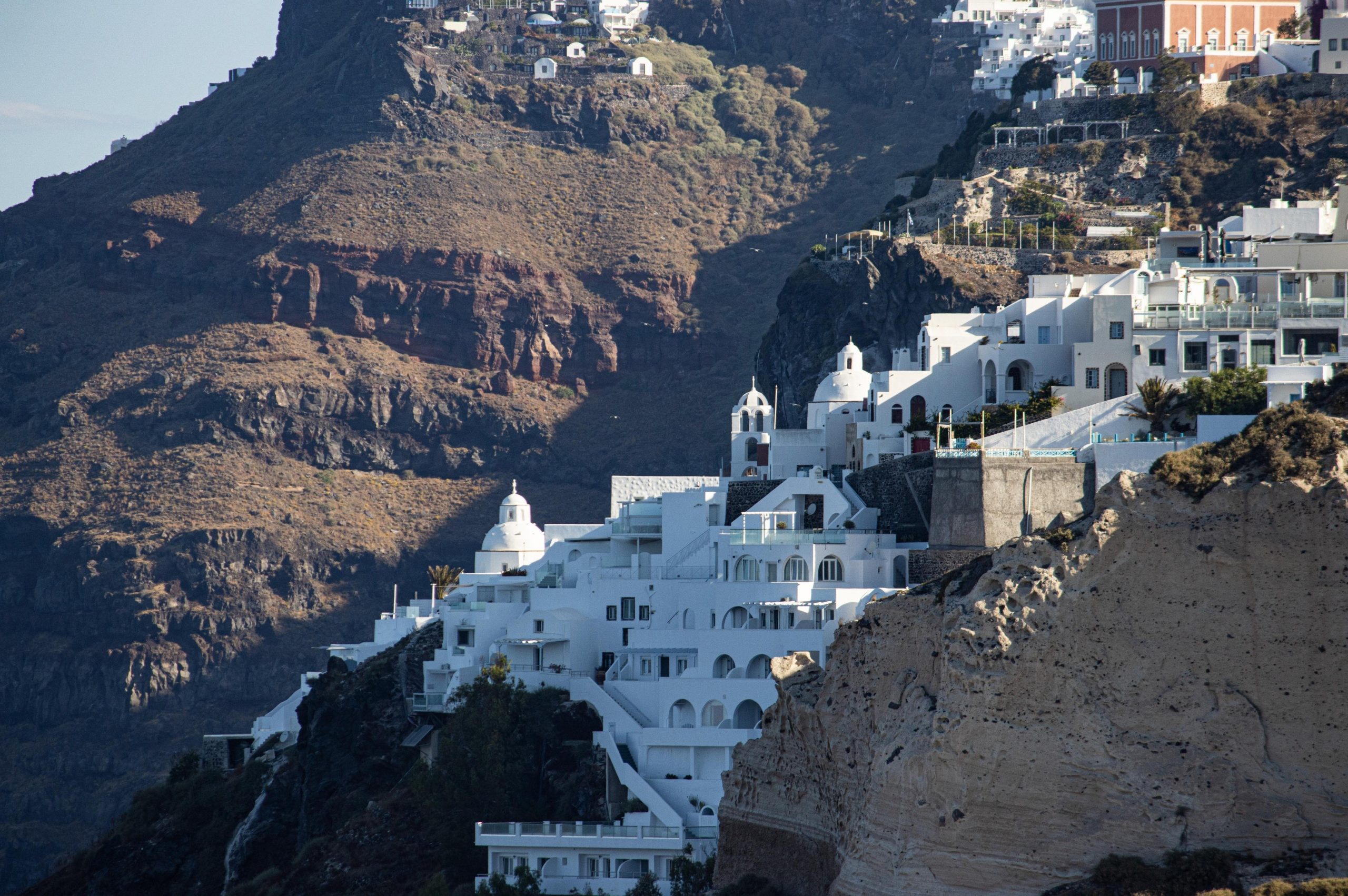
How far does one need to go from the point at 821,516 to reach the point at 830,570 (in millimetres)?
4444

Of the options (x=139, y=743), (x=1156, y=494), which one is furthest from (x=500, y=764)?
(x=139, y=743)

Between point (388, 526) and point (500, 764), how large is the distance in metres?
91.0

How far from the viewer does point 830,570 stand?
65.8 metres

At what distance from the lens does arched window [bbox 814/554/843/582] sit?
65.6 metres

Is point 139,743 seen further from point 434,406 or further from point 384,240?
point 384,240

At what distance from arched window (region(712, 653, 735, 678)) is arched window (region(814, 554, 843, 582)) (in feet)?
11.0

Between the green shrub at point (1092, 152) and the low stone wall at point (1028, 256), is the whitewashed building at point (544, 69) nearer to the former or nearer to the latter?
the green shrub at point (1092, 152)

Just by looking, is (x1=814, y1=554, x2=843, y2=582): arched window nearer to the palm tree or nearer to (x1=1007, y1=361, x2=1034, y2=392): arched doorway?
the palm tree

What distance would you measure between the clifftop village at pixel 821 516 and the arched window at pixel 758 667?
5 cm

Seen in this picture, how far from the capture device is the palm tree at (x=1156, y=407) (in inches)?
2527

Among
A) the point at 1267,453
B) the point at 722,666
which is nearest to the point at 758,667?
the point at 722,666

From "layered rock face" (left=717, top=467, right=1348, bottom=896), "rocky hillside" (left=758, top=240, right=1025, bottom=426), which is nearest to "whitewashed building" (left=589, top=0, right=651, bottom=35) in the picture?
"rocky hillside" (left=758, top=240, right=1025, bottom=426)

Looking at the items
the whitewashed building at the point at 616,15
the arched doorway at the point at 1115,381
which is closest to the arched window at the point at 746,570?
the arched doorway at the point at 1115,381

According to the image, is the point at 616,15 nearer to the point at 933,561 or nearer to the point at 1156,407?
the point at 1156,407
